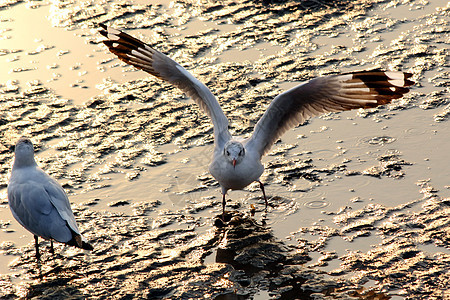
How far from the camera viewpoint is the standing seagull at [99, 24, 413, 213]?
639 cm

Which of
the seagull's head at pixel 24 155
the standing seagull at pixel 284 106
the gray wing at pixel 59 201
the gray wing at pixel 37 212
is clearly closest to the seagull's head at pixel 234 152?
the standing seagull at pixel 284 106

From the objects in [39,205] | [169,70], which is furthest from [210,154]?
[39,205]

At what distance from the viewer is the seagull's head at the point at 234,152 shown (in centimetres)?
644

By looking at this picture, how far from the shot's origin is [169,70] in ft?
24.5

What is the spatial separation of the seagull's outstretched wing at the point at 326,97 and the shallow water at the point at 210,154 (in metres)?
0.52

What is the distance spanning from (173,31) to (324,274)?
561 cm

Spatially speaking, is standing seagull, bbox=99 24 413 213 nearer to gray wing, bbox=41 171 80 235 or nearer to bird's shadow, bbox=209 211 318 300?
bird's shadow, bbox=209 211 318 300

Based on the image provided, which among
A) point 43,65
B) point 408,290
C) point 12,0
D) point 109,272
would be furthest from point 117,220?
point 12,0

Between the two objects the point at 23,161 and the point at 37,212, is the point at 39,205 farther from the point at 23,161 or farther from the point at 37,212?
the point at 23,161

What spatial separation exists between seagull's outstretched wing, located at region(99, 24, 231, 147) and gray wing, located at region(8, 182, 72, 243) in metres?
1.83

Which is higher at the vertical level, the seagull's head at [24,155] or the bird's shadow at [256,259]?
the seagull's head at [24,155]

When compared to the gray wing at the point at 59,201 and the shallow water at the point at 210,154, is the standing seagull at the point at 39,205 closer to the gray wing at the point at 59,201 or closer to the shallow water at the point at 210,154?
the gray wing at the point at 59,201

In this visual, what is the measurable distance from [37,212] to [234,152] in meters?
1.84

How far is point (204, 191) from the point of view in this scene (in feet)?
23.1
